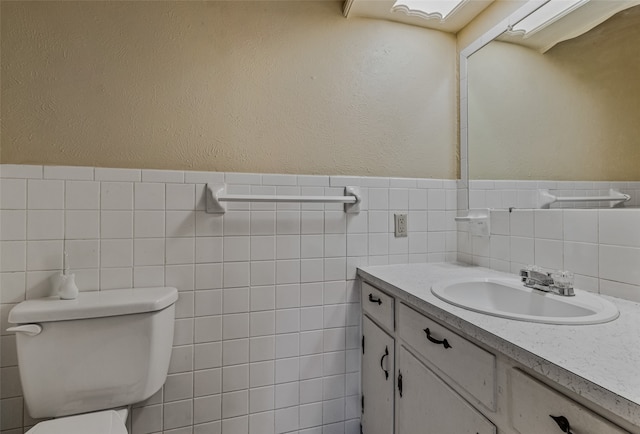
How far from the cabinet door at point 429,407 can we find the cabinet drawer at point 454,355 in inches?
1.8

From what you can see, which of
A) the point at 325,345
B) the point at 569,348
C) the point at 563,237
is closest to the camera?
the point at 569,348

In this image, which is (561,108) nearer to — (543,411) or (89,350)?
(543,411)

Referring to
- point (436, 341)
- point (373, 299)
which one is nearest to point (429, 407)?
point (436, 341)

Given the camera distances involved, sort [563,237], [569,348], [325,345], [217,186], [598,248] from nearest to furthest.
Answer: [569,348], [598,248], [563,237], [217,186], [325,345]

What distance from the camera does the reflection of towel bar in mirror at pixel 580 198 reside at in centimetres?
91

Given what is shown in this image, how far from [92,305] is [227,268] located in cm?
46

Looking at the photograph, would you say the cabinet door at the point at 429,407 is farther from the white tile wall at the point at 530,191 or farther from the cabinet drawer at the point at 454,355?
the white tile wall at the point at 530,191

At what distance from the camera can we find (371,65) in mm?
1445

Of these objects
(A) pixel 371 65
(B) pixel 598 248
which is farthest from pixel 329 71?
(B) pixel 598 248

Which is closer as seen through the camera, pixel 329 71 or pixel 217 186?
pixel 217 186

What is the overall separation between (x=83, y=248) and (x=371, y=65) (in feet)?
4.92

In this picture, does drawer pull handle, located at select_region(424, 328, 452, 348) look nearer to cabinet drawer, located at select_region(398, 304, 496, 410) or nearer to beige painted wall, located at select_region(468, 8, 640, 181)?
cabinet drawer, located at select_region(398, 304, 496, 410)

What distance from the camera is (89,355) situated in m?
0.95

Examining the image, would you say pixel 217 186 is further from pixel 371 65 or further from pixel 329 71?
pixel 371 65
